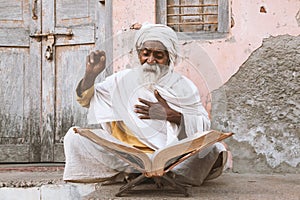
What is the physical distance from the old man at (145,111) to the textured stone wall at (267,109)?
2.58 feet

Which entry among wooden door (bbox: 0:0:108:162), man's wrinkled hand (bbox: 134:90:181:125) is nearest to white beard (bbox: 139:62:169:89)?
man's wrinkled hand (bbox: 134:90:181:125)

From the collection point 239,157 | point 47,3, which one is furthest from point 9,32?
point 239,157

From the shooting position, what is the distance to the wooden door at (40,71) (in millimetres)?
4230

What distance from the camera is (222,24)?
148 inches

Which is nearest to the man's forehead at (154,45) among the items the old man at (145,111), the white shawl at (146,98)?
the old man at (145,111)

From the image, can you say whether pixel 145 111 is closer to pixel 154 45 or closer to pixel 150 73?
pixel 150 73

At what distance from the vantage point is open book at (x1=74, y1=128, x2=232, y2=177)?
2412 millimetres

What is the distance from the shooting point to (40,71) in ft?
14.2

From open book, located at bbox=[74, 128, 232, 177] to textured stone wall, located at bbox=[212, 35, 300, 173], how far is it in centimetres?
118

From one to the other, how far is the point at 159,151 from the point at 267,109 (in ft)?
4.73

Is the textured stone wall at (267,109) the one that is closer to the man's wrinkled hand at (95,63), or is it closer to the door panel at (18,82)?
the man's wrinkled hand at (95,63)

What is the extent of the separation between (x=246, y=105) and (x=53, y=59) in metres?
1.55

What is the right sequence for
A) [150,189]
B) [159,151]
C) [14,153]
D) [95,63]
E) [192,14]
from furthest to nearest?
1. [14,153]
2. [192,14]
3. [150,189]
4. [95,63]
5. [159,151]

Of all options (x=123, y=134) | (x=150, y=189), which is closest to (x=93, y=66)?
(x=123, y=134)
